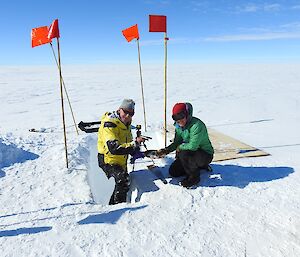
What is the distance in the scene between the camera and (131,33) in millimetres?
6797

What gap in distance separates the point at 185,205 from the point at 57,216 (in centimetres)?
141

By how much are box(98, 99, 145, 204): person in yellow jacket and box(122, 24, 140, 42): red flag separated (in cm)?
318

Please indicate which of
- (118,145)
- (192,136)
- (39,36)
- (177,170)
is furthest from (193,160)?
(39,36)

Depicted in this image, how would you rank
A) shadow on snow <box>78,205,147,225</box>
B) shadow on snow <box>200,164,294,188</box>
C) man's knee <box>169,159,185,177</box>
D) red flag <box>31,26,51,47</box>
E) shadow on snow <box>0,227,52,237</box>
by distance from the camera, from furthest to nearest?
1. red flag <box>31,26,51,47</box>
2. man's knee <box>169,159,185,177</box>
3. shadow on snow <box>200,164,294,188</box>
4. shadow on snow <box>78,205,147,225</box>
5. shadow on snow <box>0,227,52,237</box>

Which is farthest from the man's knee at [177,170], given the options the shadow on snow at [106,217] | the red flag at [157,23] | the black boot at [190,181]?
the red flag at [157,23]

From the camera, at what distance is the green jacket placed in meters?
3.82

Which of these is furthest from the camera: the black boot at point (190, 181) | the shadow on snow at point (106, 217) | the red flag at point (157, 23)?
the red flag at point (157, 23)

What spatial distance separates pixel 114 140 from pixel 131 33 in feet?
12.4

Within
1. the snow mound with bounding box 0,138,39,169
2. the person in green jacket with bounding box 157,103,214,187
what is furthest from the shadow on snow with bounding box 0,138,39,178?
the person in green jacket with bounding box 157,103,214,187

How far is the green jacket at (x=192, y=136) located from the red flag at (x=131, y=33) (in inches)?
130

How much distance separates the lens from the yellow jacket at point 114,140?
3748mm

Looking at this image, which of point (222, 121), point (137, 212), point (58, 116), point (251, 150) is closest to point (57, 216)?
point (137, 212)

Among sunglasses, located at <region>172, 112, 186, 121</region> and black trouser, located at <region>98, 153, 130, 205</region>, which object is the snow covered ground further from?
sunglasses, located at <region>172, 112, 186, 121</region>

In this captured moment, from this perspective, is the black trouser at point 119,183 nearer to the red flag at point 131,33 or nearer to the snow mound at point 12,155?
the snow mound at point 12,155
